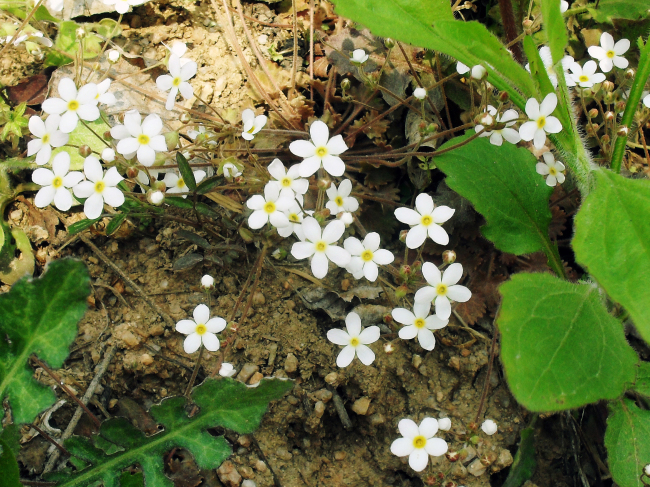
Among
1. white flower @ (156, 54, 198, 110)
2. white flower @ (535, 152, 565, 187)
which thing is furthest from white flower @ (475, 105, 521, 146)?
white flower @ (156, 54, 198, 110)

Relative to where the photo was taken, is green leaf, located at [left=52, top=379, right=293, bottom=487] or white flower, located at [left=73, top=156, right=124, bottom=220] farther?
white flower, located at [left=73, top=156, right=124, bottom=220]

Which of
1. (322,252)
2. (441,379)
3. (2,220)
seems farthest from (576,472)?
(2,220)

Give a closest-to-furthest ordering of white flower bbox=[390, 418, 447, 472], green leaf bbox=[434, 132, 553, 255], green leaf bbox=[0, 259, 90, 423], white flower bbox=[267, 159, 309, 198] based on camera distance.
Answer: green leaf bbox=[0, 259, 90, 423] → white flower bbox=[390, 418, 447, 472] → white flower bbox=[267, 159, 309, 198] → green leaf bbox=[434, 132, 553, 255]

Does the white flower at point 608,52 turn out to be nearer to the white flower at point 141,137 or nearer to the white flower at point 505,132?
the white flower at point 505,132

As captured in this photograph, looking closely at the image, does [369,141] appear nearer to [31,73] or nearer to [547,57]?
[547,57]

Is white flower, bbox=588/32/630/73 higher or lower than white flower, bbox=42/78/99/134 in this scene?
higher

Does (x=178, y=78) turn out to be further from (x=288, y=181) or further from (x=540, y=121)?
(x=540, y=121)

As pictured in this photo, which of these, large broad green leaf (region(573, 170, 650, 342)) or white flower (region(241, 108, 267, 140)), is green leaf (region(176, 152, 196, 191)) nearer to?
white flower (region(241, 108, 267, 140))
